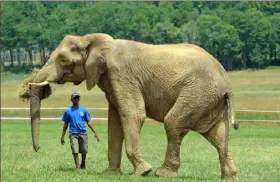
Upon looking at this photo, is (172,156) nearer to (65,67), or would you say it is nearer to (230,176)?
(230,176)

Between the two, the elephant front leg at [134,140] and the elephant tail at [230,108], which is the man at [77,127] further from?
the elephant tail at [230,108]

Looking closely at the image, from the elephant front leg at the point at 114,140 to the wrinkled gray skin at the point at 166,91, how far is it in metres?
0.32

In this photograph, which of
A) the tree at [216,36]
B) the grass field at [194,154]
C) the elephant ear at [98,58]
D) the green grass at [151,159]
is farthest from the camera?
the tree at [216,36]

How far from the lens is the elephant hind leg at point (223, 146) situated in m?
12.6

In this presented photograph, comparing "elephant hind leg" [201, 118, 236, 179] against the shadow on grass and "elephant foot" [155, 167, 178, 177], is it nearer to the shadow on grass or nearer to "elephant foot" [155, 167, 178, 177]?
"elephant foot" [155, 167, 178, 177]

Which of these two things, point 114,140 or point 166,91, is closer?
point 166,91

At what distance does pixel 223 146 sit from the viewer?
12703mm

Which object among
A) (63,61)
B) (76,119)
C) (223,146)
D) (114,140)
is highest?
(63,61)

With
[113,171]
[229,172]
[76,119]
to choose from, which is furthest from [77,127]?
[229,172]

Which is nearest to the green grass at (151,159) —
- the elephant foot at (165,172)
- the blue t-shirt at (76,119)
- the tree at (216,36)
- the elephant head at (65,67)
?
the elephant foot at (165,172)

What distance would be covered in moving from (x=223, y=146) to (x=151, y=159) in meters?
4.54

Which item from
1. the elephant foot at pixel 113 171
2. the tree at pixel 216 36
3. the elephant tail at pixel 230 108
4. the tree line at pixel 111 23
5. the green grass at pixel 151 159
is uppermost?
the elephant tail at pixel 230 108

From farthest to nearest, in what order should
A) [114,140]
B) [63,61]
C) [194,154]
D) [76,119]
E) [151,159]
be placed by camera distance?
[194,154]
[151,159]
[76,119]
[114,140]
[63,61]

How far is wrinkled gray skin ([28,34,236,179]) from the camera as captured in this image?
12.7m
